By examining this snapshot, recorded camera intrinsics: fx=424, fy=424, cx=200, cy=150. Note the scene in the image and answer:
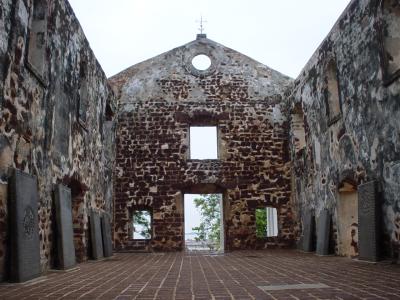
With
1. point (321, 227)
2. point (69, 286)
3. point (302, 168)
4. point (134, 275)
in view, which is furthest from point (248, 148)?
point (69, 286)

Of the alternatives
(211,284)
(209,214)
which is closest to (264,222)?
(209,214)

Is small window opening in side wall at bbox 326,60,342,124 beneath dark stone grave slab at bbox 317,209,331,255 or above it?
above

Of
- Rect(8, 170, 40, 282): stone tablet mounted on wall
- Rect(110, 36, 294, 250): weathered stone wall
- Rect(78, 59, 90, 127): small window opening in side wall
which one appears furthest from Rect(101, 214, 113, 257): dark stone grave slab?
Rect(8, 170, 40, 282): stone tablet mounted on wall

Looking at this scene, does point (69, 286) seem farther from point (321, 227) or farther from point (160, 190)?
point (160, 190)

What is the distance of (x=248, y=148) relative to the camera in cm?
1441

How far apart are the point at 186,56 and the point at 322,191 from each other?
7.17 meters

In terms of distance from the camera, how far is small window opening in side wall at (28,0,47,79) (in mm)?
7409

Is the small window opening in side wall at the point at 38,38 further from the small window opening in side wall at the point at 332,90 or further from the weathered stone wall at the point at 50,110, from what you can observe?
the small window opening in side wall at the point at 332,90

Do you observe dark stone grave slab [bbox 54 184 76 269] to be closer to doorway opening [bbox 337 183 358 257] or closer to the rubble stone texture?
the rubble stone texture

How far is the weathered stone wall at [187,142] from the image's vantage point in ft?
45.3

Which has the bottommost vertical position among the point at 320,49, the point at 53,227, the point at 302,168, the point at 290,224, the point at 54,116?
the point at 290,224

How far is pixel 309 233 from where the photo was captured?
1166cm

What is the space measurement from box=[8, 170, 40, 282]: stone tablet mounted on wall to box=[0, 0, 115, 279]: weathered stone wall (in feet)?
0.37

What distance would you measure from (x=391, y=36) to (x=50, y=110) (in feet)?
20.9
